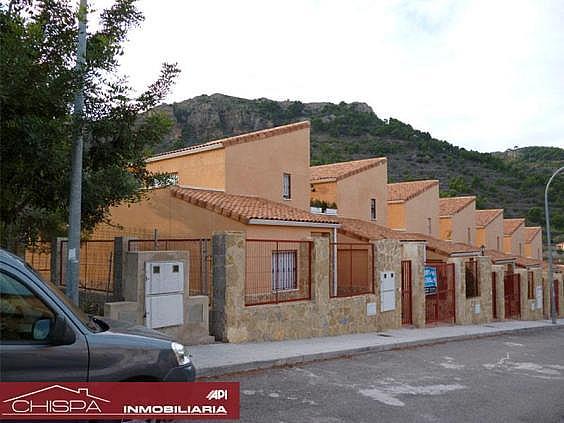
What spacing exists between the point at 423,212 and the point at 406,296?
15369 mm

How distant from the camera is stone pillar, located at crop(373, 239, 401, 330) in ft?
53.1

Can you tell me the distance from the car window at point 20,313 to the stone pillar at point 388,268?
42.4ft

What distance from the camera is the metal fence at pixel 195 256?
12383mm

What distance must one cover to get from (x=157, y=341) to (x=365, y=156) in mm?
62366

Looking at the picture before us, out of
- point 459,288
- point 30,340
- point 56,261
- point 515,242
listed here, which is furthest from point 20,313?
point 515,242

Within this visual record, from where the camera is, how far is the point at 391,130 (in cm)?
7700

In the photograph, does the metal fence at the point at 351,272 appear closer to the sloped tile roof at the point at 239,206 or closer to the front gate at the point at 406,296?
the front gate at the point at 406,296

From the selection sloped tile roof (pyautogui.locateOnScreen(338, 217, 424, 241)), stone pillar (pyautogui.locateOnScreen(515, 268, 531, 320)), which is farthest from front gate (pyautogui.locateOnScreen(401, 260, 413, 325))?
stone pillar (pyautogui.locateOnScreen(515, 268, 531, 320))

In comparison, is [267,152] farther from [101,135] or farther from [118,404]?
[118,404]

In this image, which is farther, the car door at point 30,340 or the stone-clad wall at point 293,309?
the stone-clad wall at point 293,309

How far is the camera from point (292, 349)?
11016mm

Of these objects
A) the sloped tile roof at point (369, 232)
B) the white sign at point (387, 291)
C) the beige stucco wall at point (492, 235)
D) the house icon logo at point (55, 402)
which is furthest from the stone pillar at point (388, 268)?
the beige stucco wall at point (492, 235)

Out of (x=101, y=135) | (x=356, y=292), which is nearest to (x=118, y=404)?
(x=101, y=135)

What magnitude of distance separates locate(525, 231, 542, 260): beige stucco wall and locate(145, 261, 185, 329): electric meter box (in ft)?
166
